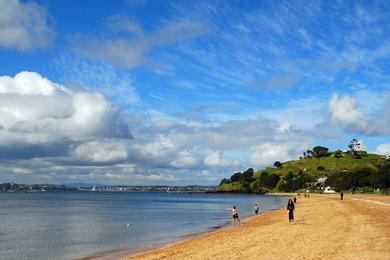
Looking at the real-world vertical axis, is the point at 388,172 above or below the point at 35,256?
above

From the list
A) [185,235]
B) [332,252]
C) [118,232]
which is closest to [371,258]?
[332,252]

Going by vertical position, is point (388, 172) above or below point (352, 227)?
above

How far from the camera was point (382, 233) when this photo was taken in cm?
3312

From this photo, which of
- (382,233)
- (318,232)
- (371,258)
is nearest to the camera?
(371,258)

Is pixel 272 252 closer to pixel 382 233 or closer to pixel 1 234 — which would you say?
pixel 382 233

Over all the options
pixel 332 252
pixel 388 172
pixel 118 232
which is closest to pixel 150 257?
pixel 332 252

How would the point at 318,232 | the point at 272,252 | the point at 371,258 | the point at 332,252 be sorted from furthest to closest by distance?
the point at 318,232, the point at 272,252, the point at 332,252, the point at 371,258

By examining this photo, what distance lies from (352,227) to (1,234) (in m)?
35.9

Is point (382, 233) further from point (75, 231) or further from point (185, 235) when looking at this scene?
point (75, 231)

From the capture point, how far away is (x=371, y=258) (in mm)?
22781

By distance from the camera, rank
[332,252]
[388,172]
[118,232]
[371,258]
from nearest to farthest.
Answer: [371,258], [332,252], [118,232], [388,172]

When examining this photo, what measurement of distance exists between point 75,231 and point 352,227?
3071 centimetres

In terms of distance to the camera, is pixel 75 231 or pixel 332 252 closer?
pixel 332 252

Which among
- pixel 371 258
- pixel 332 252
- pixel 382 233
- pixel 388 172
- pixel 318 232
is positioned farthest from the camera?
pixel 388 172
